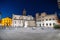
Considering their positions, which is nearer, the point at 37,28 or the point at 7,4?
the point at 37,28

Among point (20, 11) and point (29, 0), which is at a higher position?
point (29, 0)

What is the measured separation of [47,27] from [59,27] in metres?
0.35

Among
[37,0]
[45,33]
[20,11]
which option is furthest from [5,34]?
[37,0]

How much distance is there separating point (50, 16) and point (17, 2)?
1.13 meters

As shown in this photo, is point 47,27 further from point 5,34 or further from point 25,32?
point 5,34

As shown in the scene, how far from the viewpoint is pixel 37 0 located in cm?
423

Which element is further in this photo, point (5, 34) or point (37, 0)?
point (37, 0)

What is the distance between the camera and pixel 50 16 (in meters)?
4.06

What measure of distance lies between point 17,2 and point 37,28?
1058 millimetres

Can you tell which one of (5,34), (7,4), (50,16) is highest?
(7,4)

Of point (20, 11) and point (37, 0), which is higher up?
point (37, 0)

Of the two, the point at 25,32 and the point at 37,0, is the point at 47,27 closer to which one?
the point at 25,32

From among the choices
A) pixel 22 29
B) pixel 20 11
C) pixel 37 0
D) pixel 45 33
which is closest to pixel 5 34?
pixel 22 29

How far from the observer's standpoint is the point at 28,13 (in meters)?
4.15
